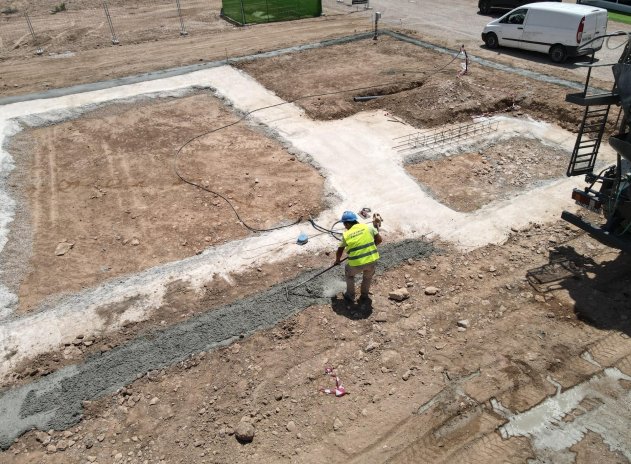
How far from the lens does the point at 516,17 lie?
1883 centimetres

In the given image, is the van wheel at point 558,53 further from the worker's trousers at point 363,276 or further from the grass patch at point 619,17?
the worker's trousers at point 363,276

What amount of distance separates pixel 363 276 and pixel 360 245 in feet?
2.15

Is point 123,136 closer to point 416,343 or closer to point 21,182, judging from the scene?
point 21,182

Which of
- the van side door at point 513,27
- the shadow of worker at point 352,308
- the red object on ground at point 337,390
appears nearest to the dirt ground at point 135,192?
the shadow of worker at point 352,308

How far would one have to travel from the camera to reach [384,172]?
11.4 m

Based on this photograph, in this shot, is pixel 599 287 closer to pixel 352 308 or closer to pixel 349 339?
pixel 352 308

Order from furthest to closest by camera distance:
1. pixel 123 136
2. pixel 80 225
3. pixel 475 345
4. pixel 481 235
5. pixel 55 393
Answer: pixel 123 136 < pixel 80 225 < pixel 481 235 < pixel 475 345 < pixel 55 393

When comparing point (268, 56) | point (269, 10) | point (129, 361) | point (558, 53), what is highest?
point (269, 10)

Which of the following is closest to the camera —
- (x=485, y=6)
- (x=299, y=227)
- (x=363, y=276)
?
(x=363, y=276)

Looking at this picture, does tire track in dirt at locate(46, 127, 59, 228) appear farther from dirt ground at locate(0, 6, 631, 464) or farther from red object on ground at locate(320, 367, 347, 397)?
red object on ground at locate(320, 367, 347, 397)

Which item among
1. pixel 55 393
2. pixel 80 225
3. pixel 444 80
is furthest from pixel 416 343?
pixel 444 80

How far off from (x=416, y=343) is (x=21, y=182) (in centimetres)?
1026

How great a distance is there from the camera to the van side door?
1862 cm

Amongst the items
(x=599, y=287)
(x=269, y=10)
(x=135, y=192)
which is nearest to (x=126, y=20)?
(x=269, y=10)
